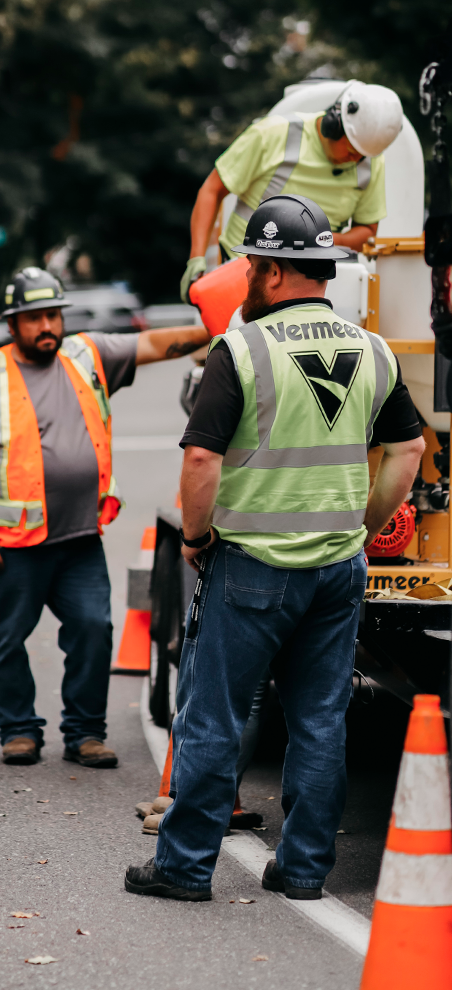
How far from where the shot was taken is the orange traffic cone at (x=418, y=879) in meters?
3.23

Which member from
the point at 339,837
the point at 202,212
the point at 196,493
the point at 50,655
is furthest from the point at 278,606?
the point at 50,655

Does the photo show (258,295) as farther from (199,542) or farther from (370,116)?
(370,116)

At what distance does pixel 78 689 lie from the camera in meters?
6.20

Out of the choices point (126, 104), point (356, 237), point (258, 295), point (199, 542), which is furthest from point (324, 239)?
point (126, 104)

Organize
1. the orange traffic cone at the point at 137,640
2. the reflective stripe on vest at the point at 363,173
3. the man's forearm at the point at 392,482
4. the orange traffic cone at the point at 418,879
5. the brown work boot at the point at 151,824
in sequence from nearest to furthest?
the orange traffic cone at the point at 418,879 < the man's forearm at the point at 392,482 < the brown work boot at the point at 151,824 < the reflective stripe on vest at the point at 363,173 < the orange traffic cone at the point at 137,640

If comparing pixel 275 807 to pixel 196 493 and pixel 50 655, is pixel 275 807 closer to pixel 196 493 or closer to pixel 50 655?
pixel 196 493

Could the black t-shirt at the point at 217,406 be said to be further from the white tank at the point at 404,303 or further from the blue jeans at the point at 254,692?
the white tank at the point at 404,303

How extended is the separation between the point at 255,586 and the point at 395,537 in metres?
1.14

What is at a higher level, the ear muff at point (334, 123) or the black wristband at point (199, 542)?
the ear muff at point (334, 123)

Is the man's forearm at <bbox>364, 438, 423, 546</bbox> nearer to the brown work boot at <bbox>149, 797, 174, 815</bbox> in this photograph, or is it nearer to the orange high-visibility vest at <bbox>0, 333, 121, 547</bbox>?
the brown work boot at <bbox>149, 797, 174, 815</bbox>

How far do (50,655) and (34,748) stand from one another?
243 cm

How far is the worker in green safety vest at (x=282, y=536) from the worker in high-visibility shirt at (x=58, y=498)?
6.55 ft

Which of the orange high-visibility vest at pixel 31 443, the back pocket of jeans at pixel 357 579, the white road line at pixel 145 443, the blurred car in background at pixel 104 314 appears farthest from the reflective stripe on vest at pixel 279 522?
the blurred car in background at pixel 104 314

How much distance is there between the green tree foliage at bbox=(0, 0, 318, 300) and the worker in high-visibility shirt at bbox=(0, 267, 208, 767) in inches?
1123
